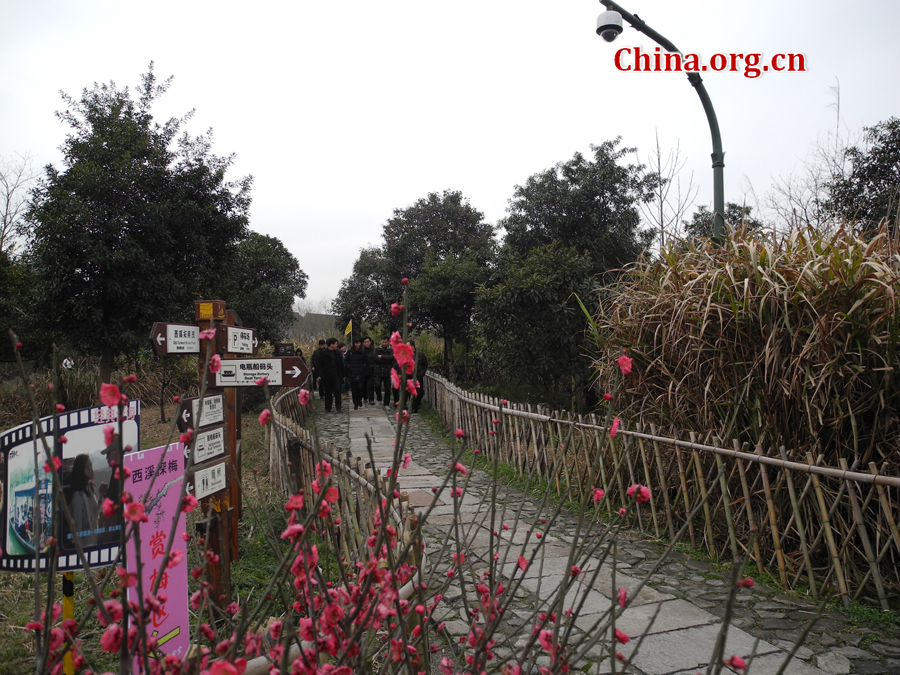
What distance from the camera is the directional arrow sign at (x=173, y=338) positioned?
3145 mm

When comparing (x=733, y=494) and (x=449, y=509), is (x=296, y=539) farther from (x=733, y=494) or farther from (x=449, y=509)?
(x=449, y=509)

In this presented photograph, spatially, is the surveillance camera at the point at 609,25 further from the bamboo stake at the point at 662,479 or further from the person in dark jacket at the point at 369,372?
the person in dark jacket at the point at 369,372

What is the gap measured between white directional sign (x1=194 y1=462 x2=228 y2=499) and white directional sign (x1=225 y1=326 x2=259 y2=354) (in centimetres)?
72

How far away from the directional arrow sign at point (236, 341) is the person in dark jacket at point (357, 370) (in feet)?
28.5

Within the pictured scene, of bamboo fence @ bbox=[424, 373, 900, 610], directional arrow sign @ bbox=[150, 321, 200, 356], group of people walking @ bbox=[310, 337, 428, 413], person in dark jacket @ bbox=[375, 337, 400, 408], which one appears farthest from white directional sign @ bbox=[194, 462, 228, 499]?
person in dark jacket @ bbox=[375, 337, 400, 408]

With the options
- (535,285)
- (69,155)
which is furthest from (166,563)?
(69,155)

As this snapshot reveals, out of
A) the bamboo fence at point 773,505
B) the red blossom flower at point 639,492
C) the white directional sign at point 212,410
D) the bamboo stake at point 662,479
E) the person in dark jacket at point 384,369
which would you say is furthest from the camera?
the person in dark jacket at point 384,369

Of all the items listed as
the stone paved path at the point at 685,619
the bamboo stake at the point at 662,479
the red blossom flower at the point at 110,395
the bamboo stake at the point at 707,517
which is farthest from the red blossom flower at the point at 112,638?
the bamboo stake at the point at 662,479

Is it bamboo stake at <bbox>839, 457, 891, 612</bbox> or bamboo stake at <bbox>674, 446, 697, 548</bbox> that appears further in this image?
bamboo stake at <bbox>674, 446, 697, 548</bbox>

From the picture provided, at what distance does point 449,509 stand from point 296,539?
4218 mm

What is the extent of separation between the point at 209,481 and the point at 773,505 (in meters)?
3.17

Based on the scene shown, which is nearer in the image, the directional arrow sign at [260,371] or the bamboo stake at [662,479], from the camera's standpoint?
the directional arrow sign at [260,371]

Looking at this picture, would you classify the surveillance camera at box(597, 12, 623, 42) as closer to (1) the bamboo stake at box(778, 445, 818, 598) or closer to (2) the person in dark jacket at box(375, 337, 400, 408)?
(1) the bamboo stake at box(778, 445, 818, 598)

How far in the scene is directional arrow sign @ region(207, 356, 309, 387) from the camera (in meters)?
3.68
